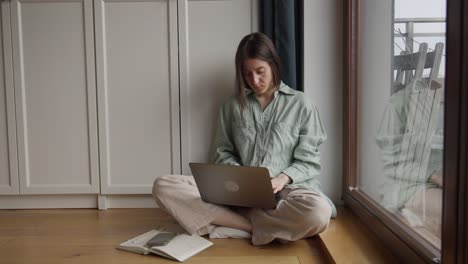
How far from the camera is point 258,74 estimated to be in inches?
70.1

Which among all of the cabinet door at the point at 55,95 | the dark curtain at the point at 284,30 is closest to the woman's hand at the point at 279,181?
the dark curtain at the point at 284,30

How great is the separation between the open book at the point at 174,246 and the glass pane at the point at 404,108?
28.4 inches

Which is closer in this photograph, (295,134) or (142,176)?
(295,134)

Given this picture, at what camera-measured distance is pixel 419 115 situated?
1.21m

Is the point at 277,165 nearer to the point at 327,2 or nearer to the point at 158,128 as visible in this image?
the point at 158,128

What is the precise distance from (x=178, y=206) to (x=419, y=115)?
100 centimetres

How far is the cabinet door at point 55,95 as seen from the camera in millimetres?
2068

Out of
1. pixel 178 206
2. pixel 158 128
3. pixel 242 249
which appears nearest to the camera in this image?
pixel 242 249

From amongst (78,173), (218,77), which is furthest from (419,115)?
(78,173)

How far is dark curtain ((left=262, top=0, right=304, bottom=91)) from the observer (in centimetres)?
193

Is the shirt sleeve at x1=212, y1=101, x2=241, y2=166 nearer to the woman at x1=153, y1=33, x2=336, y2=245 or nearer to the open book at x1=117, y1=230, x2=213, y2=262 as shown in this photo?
the woman at x1=153, y1=33, x2=336, y2=245

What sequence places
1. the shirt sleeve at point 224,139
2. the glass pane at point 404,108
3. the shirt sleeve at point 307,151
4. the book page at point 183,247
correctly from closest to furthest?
the glass pane at point 404,108
the book page at point 183,247
the shirt sleeve at point 307,151
the shirt sleeve at point 224,139

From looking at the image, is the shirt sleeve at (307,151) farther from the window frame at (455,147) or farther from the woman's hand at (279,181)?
the window frame at (455,147)

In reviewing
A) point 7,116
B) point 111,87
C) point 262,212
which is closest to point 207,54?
point 111,87
